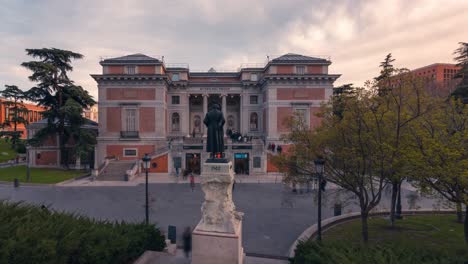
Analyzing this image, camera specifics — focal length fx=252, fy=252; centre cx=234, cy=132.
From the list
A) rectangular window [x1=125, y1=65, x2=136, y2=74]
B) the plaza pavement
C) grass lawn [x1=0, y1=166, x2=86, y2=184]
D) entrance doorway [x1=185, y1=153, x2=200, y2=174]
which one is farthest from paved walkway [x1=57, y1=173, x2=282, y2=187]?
rectangular window [x1=125, y1=65, x2=136, y2=74]

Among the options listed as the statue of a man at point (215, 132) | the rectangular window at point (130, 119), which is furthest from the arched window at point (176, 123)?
the statue of a man at point (215, 132)

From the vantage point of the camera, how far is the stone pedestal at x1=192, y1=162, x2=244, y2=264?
7.51 meters

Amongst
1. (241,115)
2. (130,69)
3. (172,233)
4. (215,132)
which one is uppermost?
(130,69)

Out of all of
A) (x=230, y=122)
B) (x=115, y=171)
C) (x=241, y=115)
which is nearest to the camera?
(x=115, y=171)

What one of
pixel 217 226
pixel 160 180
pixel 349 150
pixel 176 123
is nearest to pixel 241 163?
pixel 160 180

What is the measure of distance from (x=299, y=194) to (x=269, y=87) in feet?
58.0

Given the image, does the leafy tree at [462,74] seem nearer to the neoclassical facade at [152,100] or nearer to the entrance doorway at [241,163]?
the neoclassical facade at [152,100]

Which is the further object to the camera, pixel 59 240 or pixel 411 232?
pixel 411 232

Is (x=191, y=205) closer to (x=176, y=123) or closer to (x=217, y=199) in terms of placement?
(x=217, y=199)

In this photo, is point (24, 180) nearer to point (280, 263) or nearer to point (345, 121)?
point (280, 263)

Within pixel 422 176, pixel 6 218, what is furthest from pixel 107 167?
pixel 422 176

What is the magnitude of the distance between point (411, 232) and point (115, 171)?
29.0m

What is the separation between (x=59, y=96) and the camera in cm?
3341

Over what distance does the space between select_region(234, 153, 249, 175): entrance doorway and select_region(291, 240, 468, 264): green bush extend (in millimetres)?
24992
